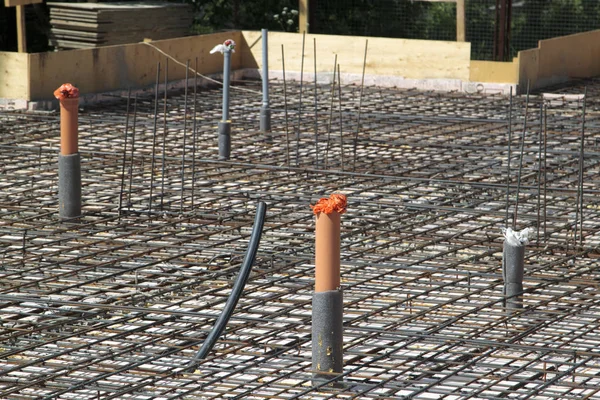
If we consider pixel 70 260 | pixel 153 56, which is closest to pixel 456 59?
pixel 153 56

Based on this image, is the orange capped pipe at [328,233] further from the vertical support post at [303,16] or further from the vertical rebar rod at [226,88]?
the vertical support post at [303,16]

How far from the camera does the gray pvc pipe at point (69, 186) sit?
9.50 meters

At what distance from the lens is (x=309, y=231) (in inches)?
373

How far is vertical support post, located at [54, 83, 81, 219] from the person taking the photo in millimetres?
9383

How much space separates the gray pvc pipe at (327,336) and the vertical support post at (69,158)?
390 centimetres

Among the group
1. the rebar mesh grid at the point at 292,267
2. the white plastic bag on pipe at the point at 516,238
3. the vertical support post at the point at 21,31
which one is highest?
the vertical support post at the point at 21,31

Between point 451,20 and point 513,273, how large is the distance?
17.7 m

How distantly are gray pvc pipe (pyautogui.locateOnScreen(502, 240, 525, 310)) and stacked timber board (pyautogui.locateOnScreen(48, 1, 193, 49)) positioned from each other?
12.0 meters

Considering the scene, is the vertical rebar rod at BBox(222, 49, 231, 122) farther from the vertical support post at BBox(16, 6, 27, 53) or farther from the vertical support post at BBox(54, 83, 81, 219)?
the vertical support post at BBox(16, 6, 27, 53)

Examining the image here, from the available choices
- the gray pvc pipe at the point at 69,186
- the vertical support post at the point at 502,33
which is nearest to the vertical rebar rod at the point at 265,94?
the gray pvc pipe at the point at 69,186

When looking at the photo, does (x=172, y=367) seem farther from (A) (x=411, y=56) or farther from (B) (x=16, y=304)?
(A) (x=411, y=56)

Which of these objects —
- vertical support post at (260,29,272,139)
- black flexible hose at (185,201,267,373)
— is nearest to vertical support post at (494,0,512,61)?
vertical support post at (260,29,272,139)

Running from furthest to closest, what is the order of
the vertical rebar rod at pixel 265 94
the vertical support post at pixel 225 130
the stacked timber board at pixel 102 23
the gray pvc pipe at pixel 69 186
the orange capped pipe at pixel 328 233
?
the stacked timber board at pixel 102 23 < the vertical rebar rod at pixel 265 94 < the vertical support post at pixel 225 130 < the gray pvc pipe at pixel 69 186 < the orange capped pipe at pixel 328 233

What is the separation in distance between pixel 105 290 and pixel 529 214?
12.9 ft
